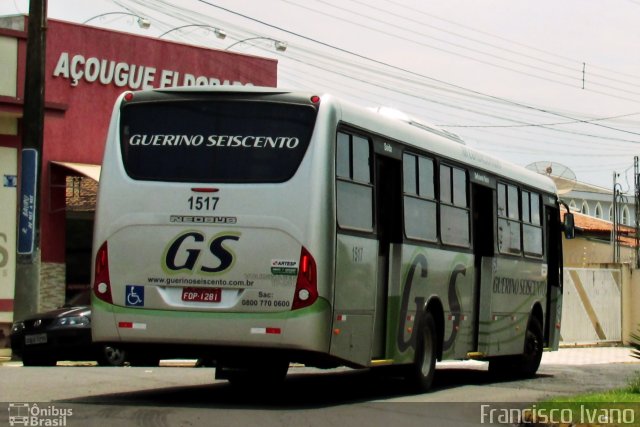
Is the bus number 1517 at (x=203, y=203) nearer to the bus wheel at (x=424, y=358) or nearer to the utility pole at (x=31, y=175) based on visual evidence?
the bus wheel at (x=424, y=358)

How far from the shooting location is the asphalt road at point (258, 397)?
11406 mm

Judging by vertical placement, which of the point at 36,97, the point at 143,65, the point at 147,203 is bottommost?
the point at 147,203

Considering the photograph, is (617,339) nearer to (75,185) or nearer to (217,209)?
(75,185)

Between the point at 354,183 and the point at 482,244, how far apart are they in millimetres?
4920

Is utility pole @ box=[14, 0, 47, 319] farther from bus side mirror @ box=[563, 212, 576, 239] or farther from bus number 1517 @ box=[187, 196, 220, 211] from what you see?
bus number 1517 @ box=[187, 196, 220, 211]

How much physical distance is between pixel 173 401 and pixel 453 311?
15.9ft

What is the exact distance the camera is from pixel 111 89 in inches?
1188

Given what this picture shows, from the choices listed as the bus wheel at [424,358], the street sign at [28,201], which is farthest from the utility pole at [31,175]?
the bus wheel at [424,358]

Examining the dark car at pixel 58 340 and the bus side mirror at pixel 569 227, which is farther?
the bus side mirror at pixel 569 227

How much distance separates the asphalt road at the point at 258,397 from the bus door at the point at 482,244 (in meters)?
1.06

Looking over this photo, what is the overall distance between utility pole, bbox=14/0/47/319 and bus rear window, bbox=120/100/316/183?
963 cm

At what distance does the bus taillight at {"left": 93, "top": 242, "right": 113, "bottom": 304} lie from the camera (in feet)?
41.8

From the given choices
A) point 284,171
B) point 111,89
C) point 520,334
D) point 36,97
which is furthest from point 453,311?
point 111,89

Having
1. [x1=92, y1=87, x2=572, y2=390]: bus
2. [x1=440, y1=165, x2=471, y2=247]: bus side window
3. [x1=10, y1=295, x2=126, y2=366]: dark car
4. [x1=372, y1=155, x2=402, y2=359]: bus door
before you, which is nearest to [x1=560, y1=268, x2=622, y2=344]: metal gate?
[x1=10, y1=295, x2=126, y2=366]: dark car
